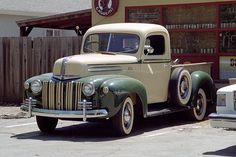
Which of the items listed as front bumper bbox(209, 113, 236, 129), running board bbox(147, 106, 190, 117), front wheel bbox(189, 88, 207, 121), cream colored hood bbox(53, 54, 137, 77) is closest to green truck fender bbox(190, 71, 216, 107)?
front wheel bbox(189, 88, 207, 121)

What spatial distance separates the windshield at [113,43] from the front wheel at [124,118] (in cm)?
145

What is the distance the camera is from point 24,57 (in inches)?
656

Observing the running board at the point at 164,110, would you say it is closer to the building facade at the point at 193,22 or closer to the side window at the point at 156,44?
the side window at the point at 156,44

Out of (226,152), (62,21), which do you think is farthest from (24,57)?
(226,152)

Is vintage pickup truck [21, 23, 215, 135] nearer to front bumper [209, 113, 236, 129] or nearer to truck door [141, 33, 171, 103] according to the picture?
truck door [141, 33, 171, 103]

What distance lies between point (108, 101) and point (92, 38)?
2527mm

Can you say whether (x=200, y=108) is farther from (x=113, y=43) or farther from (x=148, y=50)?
(x=113, y=43)

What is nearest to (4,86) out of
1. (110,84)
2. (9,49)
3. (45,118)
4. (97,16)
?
(9,49)

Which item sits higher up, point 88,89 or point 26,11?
point 26,11

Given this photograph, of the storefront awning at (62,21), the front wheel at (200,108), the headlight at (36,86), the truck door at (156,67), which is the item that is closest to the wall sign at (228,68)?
the front wheel at (200,108)

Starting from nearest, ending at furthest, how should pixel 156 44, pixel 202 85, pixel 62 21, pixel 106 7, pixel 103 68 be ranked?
pixel 103 68, pixel 156 44, pixel 202 85, pixel 106 7, pixel 62 21

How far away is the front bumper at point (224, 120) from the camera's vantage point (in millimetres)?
8953

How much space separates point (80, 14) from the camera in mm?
18938

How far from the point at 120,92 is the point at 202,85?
10.2ft
